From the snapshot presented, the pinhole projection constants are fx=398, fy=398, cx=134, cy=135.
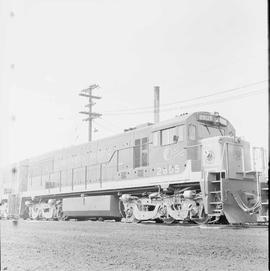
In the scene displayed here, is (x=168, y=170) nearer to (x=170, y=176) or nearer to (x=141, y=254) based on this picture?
(x=170, y=176)

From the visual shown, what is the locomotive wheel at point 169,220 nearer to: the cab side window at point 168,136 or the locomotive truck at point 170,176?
the locomotive truck at point 170,176

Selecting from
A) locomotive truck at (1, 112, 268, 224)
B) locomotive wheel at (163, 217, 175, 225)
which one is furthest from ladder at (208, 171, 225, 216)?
locomotive wheel at (163, 217, 175, 225)

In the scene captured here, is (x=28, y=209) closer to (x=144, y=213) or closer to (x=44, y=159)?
(x=44, y=159)

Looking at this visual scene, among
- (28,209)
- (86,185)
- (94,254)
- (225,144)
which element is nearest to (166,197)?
(225,144)

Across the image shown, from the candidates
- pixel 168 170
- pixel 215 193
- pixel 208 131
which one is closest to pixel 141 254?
pixel 215 193

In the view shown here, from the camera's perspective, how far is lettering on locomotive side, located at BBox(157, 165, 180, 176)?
451 inches

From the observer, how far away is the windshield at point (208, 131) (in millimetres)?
11822

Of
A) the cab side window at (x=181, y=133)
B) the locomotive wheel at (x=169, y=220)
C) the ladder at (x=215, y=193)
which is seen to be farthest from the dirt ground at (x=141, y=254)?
the cab side window at (x=181, y=133)

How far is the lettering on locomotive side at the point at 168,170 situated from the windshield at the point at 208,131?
1.22 meters

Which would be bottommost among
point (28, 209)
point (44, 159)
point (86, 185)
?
point (28, 209)

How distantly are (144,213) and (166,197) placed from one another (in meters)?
0.96

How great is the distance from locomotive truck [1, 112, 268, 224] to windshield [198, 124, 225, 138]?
0.03 meters

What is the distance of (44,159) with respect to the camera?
59.4 feet

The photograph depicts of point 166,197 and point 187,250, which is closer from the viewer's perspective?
point 187,250
